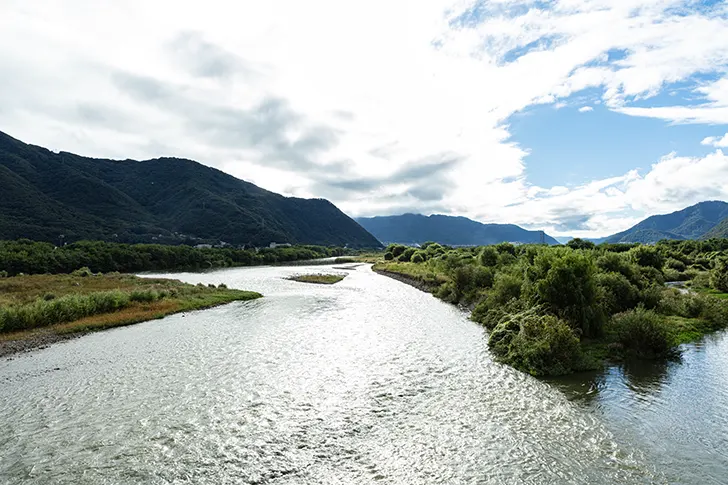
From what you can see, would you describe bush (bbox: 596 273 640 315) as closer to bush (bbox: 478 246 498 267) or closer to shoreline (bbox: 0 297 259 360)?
bush (bbox: 478 246 498 267)

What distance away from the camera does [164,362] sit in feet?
94.1

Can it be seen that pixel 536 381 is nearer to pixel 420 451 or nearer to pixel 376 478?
pixel 420 451

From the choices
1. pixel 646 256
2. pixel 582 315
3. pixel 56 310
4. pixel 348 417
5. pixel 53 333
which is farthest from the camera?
pixel 646 256

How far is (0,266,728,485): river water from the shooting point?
14406 millimetres

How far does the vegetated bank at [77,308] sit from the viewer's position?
119 ft

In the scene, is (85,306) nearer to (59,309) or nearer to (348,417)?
(59,309)

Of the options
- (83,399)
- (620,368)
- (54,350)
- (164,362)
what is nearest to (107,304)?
(54,350)

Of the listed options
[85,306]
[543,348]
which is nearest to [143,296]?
[85,306]

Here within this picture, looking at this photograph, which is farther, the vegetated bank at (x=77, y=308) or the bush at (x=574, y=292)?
the vegetated bank at (x=77, y=308)

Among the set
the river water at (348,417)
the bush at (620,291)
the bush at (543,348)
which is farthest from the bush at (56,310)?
the bush at (620,291)

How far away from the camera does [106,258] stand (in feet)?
407

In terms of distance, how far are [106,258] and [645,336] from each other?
455 feet

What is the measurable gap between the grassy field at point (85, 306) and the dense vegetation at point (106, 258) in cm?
4292

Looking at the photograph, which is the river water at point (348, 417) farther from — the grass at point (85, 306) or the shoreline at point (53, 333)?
the grass at point (85, 306)
